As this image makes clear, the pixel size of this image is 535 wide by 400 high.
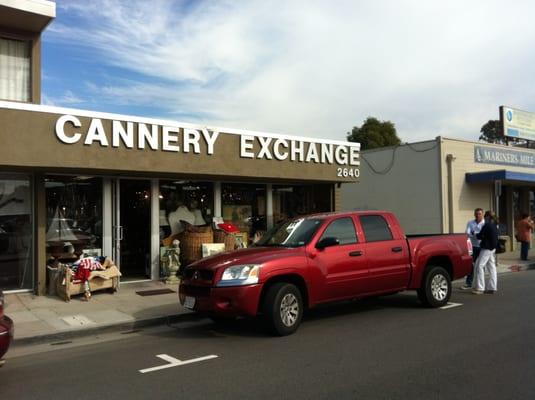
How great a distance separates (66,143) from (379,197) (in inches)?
542

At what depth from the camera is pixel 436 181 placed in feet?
61.3

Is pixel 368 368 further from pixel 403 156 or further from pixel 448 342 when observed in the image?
pixel 403 156

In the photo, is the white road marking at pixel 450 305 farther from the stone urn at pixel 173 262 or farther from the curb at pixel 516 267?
the curb at pixel 516 267

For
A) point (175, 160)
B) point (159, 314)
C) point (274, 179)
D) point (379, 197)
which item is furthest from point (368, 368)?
point (379, 197)

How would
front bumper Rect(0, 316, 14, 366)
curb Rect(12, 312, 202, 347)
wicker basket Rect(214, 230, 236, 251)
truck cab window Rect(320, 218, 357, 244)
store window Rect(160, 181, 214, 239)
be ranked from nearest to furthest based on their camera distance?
front bumper Rect(0, 316, 14, 366)
curb Rect(12, 312, 202, 347)
truck cab window Rect(320, 218, 357, 244)
store window Rect(160, 181, 214, 239)
wicker basket Rect(214, 230, 236, 251)

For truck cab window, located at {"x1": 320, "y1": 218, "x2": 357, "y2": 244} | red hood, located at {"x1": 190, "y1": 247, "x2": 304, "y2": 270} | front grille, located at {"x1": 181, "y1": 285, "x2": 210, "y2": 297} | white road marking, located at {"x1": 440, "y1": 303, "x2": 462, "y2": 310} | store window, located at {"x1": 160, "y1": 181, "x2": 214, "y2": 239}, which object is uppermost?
store window, located at {"x1": 160, "y1": 181, "x2": 214, "y2": 239}

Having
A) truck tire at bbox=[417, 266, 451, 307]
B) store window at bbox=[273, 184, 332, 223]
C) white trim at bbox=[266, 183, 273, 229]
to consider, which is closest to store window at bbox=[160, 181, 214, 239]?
white trim at bbox=[266, 183, 273, 229]

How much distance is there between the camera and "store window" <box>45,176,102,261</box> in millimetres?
10984

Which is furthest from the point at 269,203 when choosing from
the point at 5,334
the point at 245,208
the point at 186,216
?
the point at 5,334

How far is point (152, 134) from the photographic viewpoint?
10.9 m

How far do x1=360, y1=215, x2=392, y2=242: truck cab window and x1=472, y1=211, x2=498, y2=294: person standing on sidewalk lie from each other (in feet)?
10.6

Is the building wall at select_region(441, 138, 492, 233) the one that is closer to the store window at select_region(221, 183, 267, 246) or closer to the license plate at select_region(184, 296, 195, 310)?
the store window at select_region(221, 183, 267, 246)

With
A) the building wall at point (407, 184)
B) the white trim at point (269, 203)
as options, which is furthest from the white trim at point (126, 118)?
the building wall at point (407, 184)

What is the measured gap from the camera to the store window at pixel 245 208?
13758mm
